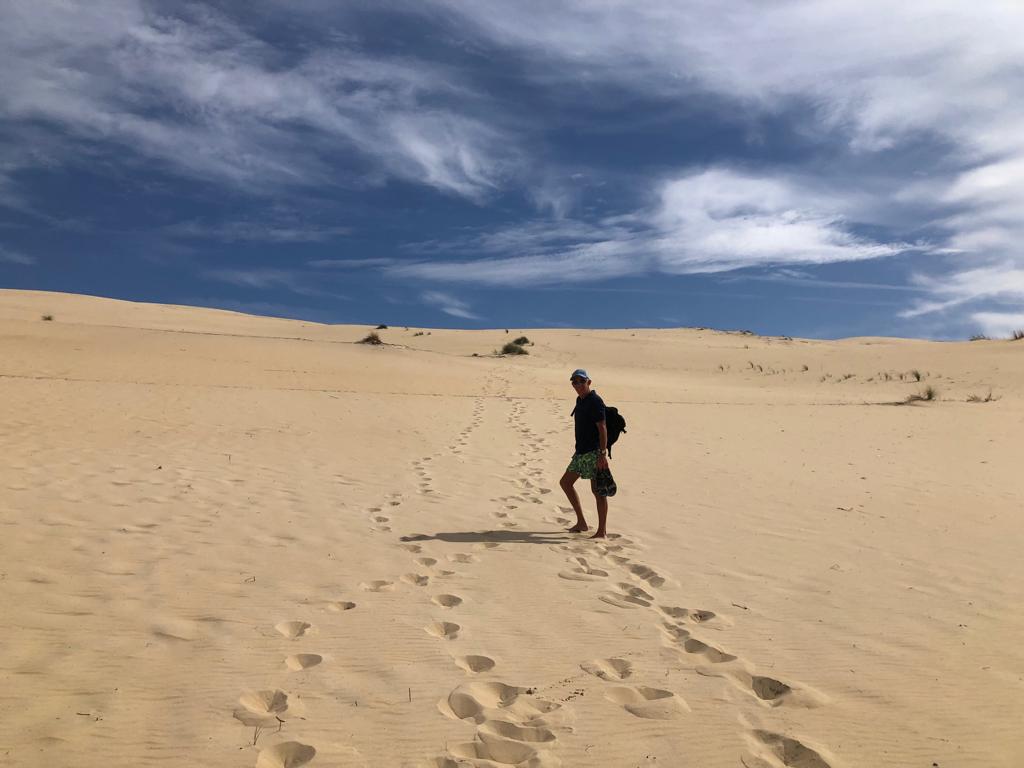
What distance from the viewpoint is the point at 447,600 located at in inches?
190

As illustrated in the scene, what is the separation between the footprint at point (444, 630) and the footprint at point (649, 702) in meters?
1.06

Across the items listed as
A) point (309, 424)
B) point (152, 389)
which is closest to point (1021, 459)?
point (309, 424)

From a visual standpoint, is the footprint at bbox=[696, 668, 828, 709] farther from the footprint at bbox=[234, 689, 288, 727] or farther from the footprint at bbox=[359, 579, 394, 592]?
the footprint at bbox=[359, 579, 394, 592]

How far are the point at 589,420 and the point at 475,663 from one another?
3.26 meters

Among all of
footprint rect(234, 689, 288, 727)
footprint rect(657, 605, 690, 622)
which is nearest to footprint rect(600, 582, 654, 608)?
footprint rect(657, 605, 690, 622)

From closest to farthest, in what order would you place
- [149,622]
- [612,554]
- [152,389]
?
1. [149,622]
2. [612,554]
3. [152,389]

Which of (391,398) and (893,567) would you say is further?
(391,398)

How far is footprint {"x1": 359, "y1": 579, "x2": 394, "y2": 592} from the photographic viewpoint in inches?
197

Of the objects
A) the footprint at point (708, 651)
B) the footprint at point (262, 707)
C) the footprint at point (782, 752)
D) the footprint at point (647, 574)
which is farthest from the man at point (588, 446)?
the footprint at point (262, 707)

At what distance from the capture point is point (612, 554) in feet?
20.1

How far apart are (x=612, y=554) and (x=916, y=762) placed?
127 inches

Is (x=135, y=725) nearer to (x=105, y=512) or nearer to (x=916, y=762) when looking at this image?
(x=916, y=762)

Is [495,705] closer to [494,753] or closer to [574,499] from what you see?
[494,753]

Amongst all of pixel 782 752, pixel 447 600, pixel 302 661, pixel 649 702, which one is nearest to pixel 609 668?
pixel 649 702
